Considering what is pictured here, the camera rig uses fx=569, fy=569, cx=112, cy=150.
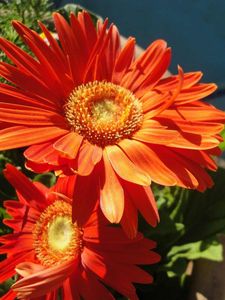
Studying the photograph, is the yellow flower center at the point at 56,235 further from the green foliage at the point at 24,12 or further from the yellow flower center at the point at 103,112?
the green foliage at the point at 24,12

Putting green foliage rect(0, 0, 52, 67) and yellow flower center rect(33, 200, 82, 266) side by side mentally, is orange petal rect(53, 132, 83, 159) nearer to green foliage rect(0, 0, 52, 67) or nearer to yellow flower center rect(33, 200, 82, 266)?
yellow flower center rect(33, 200, 82, 266)

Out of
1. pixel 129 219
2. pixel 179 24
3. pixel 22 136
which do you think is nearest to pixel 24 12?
pixel 22 136

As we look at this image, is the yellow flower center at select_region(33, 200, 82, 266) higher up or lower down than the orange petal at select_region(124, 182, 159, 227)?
lower down

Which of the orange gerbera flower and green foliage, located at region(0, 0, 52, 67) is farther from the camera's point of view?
green foliage, located at region(0, 0, 52, 67)

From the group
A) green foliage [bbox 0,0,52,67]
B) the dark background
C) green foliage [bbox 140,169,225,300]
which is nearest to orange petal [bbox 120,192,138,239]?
green foliage [bbox 140,169,225,300]

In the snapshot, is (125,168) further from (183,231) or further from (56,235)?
(183,231)

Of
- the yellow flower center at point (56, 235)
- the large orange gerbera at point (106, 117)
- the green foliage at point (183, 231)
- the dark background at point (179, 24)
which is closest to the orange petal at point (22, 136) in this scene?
the large orange gerbera at point (106, 117)

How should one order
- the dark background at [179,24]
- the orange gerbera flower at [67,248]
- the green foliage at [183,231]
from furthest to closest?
the dark background at [179,24] < the green foliage at [183,231] < the orange gerbera flower at [67,248]

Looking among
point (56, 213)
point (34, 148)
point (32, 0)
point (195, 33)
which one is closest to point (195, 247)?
point (56, 213)
